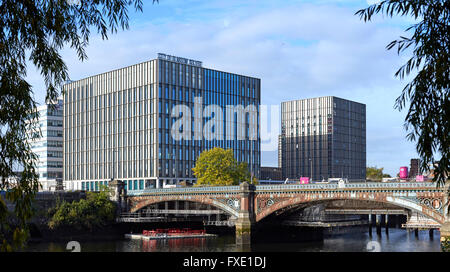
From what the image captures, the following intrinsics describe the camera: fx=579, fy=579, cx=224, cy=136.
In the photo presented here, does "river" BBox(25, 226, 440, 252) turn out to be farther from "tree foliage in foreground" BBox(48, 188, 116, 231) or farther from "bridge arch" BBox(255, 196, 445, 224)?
"tree foliage in foreground" BBox(48, 188, 116, 231)

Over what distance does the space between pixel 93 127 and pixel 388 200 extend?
342 ft

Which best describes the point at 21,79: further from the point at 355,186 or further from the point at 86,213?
the point at 86,213

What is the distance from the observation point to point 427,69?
17375 mm

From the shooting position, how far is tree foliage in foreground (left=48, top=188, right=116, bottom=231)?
86312mm

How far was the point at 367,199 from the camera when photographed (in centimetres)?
6788

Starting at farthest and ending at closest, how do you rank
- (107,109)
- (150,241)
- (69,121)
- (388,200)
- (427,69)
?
(69,121) < (107,109) < (150,241) < (388,200) < (427,69)

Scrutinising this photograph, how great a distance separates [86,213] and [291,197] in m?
34.1

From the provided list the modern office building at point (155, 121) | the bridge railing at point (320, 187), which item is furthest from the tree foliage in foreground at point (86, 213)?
the modern office building at point (155, 121)

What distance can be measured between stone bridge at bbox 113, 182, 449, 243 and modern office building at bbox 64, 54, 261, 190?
133 feet

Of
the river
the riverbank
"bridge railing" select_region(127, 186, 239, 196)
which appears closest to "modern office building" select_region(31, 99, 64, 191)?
"bridge railing" select_region(127, 186, 239, 196)

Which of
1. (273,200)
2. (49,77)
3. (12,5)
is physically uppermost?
(12,5)

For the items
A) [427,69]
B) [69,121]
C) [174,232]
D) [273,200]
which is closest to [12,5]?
[427,69]

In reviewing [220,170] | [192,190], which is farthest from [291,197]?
[220,170]

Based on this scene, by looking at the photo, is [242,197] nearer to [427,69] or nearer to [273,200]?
[273,200]
